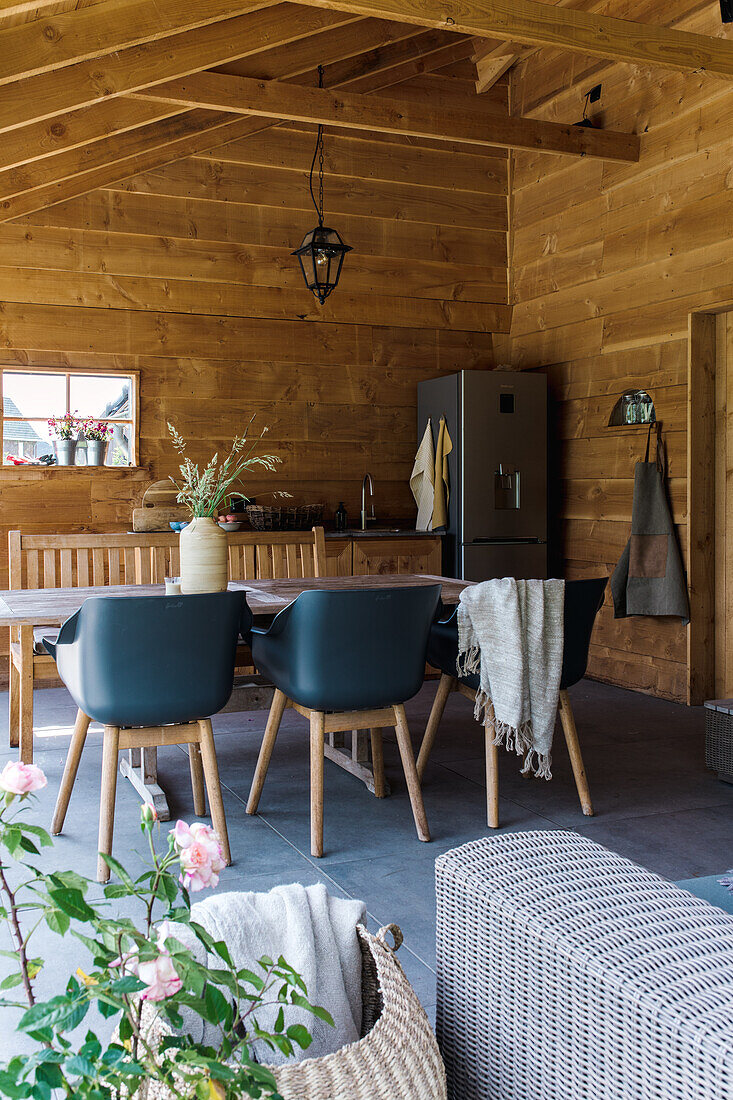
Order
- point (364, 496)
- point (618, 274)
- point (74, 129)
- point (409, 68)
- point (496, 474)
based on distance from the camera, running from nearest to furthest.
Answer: point (74, 129) → point (618, 274) → point (496, 474) → point (409, 68) → point (364, 496)

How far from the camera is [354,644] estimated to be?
9.60ft

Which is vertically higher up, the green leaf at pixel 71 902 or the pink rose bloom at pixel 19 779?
the pink rose bloom at pixel 19 779

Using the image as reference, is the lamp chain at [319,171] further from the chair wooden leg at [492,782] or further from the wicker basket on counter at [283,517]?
the chair wooden leg at [492,782]

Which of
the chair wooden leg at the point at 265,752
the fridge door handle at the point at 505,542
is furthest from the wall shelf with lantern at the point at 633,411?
the chair wooden leg at the point at 265,752

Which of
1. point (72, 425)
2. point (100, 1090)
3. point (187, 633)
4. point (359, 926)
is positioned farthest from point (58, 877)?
point (72, 425)

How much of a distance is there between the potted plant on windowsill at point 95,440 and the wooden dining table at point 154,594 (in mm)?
1986

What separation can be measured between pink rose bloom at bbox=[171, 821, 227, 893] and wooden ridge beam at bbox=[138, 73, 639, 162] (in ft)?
12.0

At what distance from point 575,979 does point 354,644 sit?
5.82 feet

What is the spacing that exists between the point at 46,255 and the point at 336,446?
1986 mm

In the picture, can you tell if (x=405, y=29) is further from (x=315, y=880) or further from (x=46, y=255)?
(x=315, y=880)

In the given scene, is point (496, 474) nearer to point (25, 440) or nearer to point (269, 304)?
point (269, 304)

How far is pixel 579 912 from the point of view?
131 centimetres

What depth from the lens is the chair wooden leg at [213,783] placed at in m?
2.82

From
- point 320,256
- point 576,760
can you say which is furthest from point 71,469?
point 576,760
